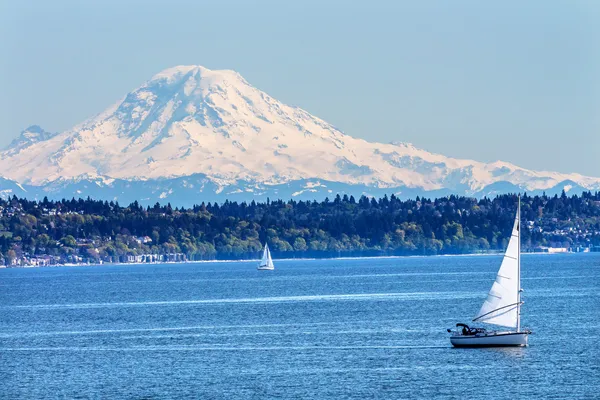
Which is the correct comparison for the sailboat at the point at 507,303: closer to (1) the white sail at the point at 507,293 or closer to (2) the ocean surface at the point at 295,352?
(1) the white sail at the point at 507,293

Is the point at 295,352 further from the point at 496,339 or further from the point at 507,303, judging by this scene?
the point at 507,303

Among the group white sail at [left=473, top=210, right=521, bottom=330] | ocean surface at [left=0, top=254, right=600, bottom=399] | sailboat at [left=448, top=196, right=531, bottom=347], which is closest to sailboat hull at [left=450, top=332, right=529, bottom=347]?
sailboat at [left=448, top=196, right=531, bottom=347]

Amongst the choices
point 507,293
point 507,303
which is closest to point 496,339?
point 507,303

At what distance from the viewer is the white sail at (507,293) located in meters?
90.4

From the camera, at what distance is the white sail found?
90375 mm

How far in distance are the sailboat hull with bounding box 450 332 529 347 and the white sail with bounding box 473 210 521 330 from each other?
985 millimetres

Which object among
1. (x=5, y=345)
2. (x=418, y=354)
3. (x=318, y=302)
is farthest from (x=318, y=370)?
(x=318, y=302)

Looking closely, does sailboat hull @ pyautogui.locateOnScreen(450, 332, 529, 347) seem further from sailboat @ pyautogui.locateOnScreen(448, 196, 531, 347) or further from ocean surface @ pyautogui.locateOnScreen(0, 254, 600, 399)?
ocean surface @ pyautogui.locateOnScreen(0, 254, 600, 399)

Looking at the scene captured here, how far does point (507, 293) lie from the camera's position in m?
90.9

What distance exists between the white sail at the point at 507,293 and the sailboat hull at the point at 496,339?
985 mm

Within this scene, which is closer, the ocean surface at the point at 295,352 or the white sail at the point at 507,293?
the ocean surface at the point at 295,352

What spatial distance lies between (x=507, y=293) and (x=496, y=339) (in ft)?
10.8

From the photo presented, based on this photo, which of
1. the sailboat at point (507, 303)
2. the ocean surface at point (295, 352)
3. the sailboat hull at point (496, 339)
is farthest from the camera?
the sailboat hull at point (496, 339)

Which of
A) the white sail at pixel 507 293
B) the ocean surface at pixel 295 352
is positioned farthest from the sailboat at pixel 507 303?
the ocean surface at pixel 295 352
